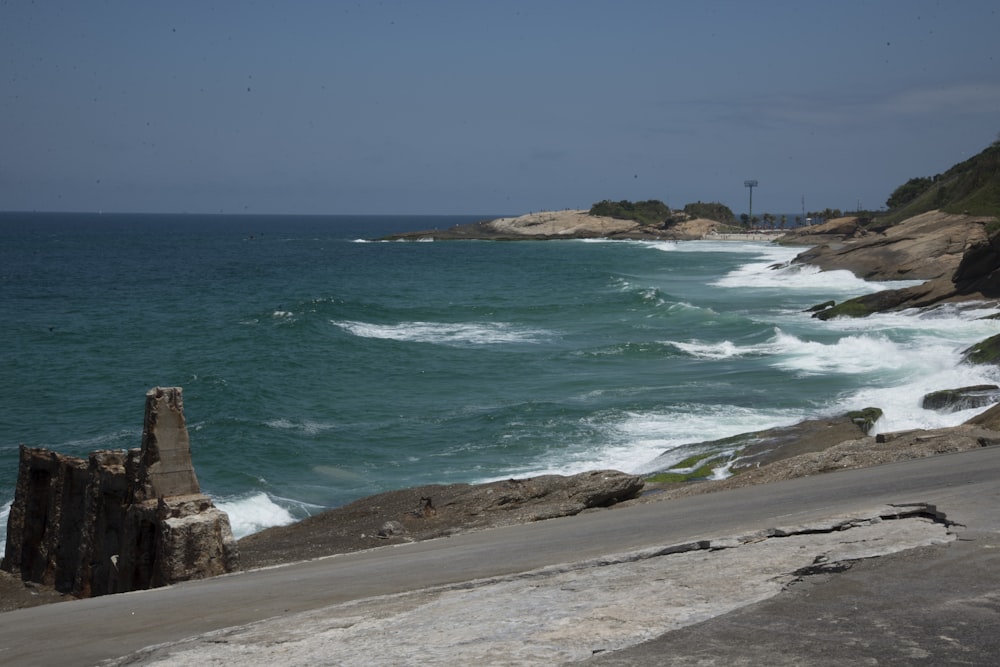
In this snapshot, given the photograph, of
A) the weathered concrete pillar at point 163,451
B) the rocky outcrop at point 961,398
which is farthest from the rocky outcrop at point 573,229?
the weathered concrete pillar at point 163,451

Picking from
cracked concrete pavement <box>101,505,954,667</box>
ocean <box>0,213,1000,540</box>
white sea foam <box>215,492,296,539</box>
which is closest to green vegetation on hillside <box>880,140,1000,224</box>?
ocean <box>0,213,1000,540</box>

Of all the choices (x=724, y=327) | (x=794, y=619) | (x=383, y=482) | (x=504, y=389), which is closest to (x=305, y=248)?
(x=724, y=327)

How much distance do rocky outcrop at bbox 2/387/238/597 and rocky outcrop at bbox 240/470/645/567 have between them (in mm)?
1242

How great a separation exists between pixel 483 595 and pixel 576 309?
54.1 meters

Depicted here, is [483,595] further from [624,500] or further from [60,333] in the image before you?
[60,333]

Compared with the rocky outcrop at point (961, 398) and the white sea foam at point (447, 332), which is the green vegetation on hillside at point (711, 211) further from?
the rocky outcrop at point (961, 398)

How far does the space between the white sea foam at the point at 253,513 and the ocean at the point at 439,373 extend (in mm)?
72

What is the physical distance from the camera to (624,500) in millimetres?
16156

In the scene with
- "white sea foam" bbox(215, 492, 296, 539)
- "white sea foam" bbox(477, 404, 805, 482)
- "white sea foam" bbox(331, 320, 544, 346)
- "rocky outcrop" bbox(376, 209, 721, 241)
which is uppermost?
"rocky outcrop" bbox(376, 209, 721, 241)

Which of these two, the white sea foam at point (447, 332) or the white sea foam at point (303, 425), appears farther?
the white sea foam at point (447, 332)

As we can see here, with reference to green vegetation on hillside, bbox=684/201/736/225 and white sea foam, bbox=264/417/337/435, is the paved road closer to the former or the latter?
white sea foam, bbox=264/417/337/435

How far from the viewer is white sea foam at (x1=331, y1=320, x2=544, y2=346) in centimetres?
4912

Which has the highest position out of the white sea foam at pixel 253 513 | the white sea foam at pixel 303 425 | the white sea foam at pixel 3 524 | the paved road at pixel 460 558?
the paved road at pixel 460 558

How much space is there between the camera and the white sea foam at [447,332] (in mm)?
49125
